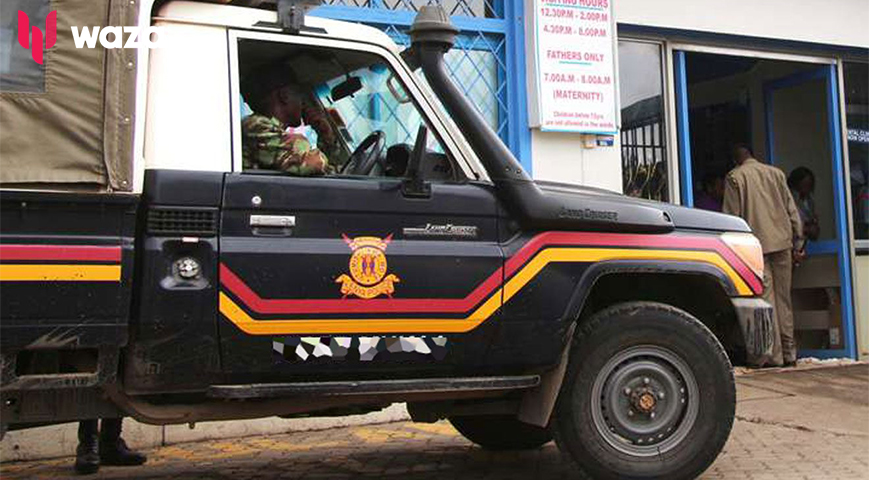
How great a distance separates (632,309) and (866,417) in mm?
3254

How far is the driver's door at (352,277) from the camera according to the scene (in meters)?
3.42

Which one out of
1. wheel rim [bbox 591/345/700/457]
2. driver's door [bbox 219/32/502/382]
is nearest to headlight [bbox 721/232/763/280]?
wheel rim [bbox 591/345/700/457]

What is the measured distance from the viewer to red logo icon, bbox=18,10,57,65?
3201mm

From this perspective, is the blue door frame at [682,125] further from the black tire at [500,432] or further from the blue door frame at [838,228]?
the black tire at [500,432]

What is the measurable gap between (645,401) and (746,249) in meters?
0.99

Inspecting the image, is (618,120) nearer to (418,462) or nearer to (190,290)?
(418,462)

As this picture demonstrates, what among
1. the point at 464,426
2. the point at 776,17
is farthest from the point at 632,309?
the point at 776,17

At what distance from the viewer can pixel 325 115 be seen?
4125 mm

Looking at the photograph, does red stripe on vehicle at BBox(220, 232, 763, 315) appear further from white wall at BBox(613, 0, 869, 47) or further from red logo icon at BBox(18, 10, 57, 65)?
white wall at BBox(613, 0, 869, 47)

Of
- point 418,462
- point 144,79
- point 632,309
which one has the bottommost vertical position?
point 418,462

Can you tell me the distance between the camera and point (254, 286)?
3410mm

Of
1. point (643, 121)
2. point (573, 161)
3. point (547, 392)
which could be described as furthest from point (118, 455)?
point (643, 121)

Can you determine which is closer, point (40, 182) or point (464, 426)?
point (40, 182)

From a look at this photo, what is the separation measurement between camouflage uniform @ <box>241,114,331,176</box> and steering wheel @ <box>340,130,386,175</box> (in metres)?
0.29
